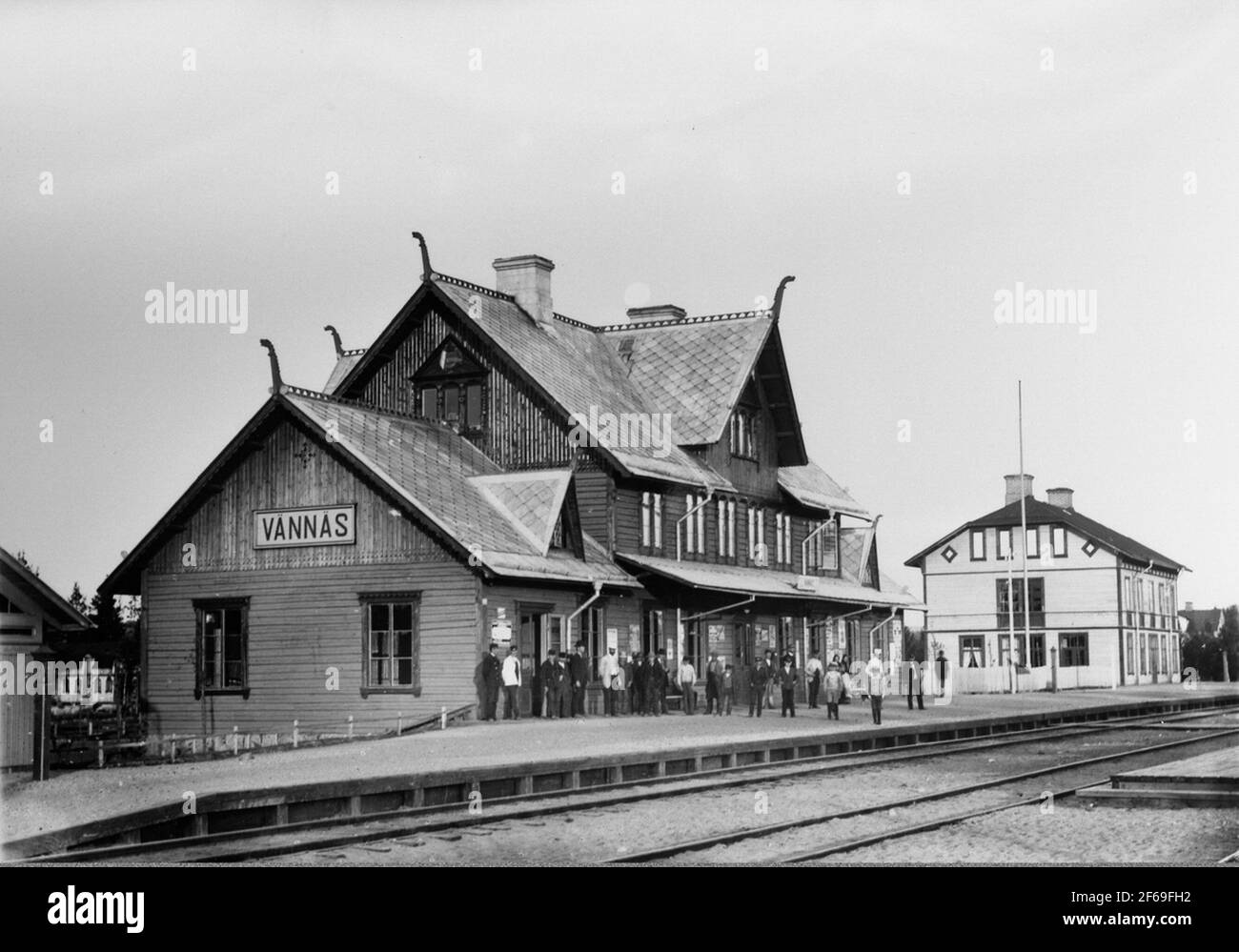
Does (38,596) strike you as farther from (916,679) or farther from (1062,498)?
(1062,498)

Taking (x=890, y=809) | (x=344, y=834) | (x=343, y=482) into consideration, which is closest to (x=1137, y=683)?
(x=343, y=482)

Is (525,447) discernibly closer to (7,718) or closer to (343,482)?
(343,482)

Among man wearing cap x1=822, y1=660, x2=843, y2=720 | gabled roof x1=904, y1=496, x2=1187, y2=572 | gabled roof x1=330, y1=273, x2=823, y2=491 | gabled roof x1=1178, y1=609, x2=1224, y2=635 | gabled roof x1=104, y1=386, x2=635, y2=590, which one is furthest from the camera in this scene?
gabled roof x1=1178, y1=609, x2=1224, y2=635

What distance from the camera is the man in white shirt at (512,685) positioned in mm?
31797

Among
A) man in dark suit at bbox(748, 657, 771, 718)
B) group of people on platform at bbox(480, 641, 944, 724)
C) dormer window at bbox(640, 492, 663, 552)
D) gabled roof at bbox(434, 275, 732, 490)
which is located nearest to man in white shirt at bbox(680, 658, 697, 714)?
group of people on platform at bbox(480, 641, 944, 724)

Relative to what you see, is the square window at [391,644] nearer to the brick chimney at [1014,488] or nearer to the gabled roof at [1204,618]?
the brick chimney at [1014,488]

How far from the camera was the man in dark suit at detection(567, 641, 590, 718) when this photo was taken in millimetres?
34438

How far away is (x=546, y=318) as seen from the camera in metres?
43.2

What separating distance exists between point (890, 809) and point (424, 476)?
16950mm

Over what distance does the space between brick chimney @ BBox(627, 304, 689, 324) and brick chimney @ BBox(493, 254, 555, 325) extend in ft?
18.9

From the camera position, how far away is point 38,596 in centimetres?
2236

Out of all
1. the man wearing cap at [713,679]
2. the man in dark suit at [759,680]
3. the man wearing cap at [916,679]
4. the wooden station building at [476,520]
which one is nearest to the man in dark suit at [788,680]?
the man in dark suit at [759,680]

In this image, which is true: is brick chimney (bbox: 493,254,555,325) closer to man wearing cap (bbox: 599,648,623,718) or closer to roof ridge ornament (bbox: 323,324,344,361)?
roof ridge ornament (bbox: 323,324,344,361)

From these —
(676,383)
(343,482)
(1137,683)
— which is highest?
(676,383)
